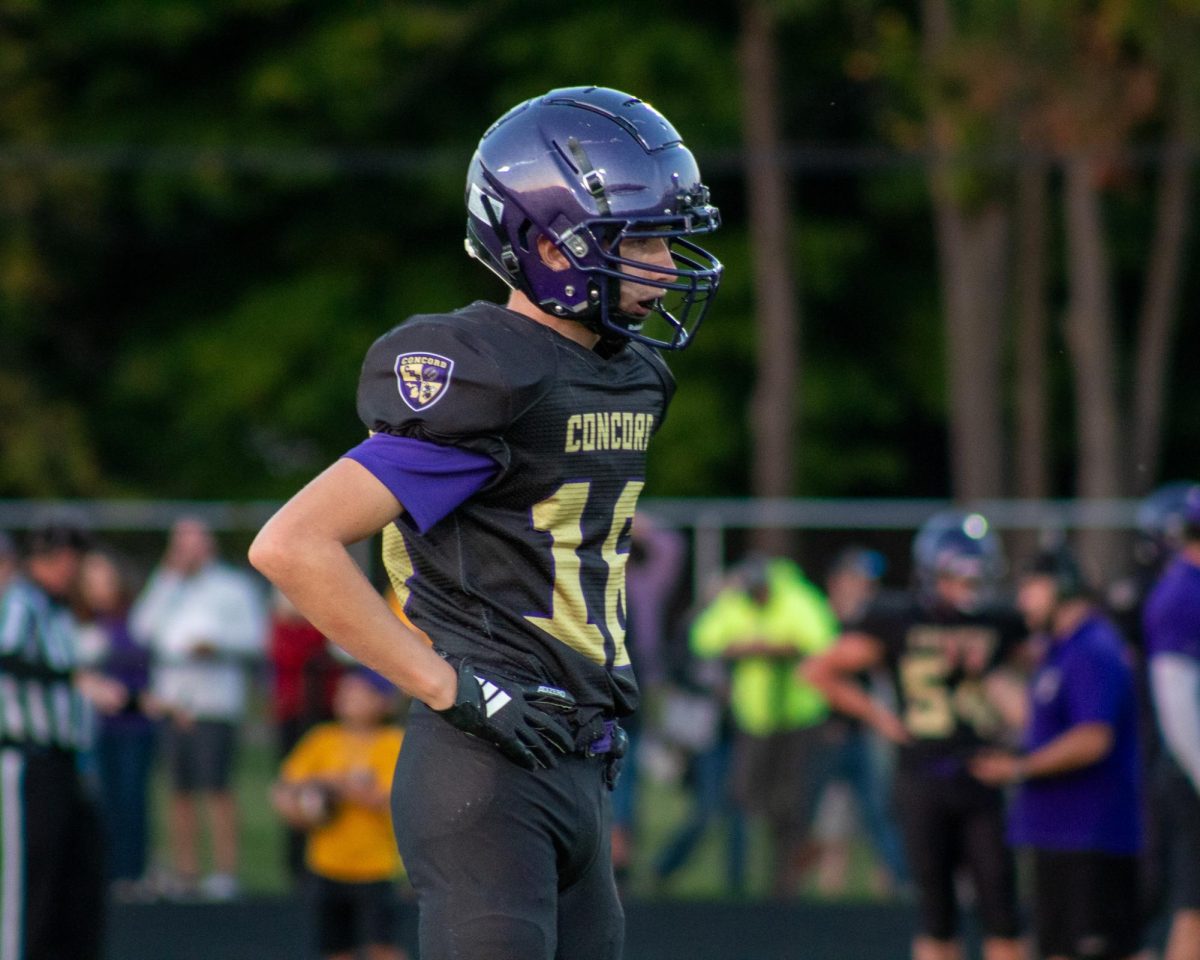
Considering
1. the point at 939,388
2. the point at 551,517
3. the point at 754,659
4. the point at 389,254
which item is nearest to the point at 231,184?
the point at 389,254

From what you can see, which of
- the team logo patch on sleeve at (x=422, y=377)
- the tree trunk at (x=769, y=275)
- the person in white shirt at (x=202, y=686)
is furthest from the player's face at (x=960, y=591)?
the tree trunk at (x=769, y=275)

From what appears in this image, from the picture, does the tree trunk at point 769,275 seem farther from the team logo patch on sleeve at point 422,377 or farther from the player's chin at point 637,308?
the team logo patch on sleeve at point 422,377

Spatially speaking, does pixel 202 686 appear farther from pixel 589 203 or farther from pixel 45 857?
pixel 589 203

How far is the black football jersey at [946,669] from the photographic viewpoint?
284 inches

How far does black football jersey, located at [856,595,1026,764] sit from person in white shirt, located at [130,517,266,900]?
4770 millimetres

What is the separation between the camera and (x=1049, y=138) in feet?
55.0

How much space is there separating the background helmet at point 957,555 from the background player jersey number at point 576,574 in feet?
13.2

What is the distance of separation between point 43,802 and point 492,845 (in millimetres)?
4144

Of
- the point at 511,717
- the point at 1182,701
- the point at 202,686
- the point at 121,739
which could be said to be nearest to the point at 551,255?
the point at 511,717

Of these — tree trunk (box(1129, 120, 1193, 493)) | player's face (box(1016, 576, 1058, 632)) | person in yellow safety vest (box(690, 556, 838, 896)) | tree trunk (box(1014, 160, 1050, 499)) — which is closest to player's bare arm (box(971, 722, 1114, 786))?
player's face (box(1016, 576, 1058, 632))

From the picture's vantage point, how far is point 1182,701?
258 inches

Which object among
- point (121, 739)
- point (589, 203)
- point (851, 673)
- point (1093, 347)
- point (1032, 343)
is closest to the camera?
point (589, 203)

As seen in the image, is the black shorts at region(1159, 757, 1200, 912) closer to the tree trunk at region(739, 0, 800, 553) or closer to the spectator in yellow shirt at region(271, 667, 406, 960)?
the spectator in yellow shirt at region(271, 667, 406, 960)

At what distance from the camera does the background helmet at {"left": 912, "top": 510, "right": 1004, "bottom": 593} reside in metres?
7.34
